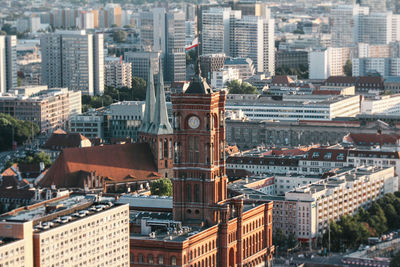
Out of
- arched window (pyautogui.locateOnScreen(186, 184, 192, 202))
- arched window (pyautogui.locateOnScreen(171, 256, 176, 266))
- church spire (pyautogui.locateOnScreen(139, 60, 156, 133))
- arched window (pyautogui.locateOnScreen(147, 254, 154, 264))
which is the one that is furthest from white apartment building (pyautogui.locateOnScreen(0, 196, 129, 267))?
church spire (pyautogui.locateOnScreen(139, 60, 156, 133))

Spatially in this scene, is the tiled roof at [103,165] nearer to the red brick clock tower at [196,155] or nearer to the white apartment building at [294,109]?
the red brick clock tower at [196,155]

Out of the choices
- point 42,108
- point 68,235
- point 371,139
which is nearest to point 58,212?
point 68,235

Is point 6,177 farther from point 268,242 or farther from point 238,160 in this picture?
point 268,242

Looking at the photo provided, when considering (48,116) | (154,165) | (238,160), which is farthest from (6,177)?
(48,116)

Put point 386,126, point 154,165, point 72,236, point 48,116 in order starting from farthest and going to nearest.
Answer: point 48,116 → point 386,126 → point 154,165 → point 72,236

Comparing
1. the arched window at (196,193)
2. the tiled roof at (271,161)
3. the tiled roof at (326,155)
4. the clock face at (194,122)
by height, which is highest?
the clock face at (194,122)

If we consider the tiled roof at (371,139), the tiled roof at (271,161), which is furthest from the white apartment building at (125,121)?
the tiled roof at (271,161)

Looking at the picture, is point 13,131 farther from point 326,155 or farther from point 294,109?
point 326,155
